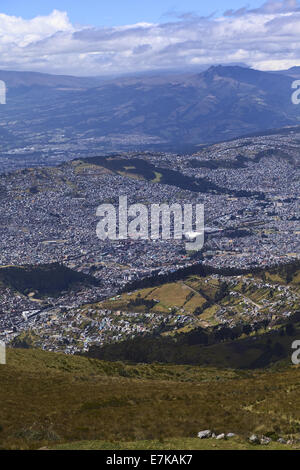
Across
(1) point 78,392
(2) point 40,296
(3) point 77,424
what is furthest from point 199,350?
(2) point 40,296

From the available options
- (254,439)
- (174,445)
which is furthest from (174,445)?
(254,439)

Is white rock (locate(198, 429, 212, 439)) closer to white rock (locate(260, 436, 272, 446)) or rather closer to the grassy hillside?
the grassy hillside

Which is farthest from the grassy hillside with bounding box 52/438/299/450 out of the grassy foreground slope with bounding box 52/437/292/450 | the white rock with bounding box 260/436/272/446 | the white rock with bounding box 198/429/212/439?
the white rock with bounding box 198/429/212/439

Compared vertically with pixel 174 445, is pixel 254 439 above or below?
below

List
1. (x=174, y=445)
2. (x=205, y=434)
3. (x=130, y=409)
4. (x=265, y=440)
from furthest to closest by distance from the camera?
1. (x=130, y=409)
2. (x=205, y=434)
3. (x=265, y=440)
4. (x=174, y=445)

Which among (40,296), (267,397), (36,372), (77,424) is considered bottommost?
(40,296)

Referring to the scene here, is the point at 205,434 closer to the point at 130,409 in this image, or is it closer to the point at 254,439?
the point at 254,439

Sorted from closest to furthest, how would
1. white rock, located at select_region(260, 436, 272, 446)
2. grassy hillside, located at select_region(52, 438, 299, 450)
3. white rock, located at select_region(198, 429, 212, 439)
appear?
1. grassy hillside, located at select_region(52, 438, 299, 450)
2. white rock, located at select_region(260, 436, 272, 446)
3. white rock, located at select_region(198, 429, 212, 439)

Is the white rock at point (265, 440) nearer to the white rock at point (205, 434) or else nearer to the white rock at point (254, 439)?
the white rock at point (254, 439)
